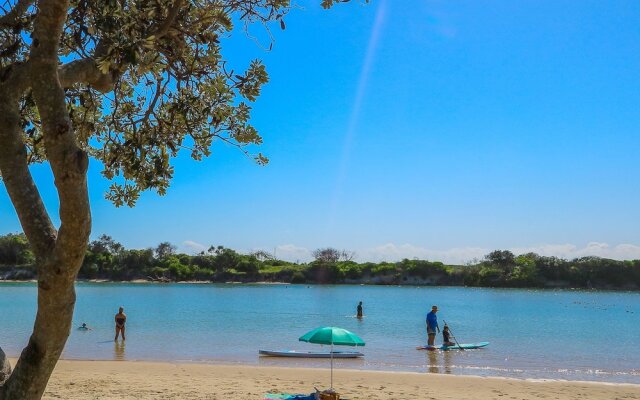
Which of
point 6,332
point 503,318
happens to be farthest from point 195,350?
point 503,318

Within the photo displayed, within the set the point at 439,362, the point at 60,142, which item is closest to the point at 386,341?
the point at 439,362

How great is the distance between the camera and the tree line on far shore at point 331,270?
12438 centimetres

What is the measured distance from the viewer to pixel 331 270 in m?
138

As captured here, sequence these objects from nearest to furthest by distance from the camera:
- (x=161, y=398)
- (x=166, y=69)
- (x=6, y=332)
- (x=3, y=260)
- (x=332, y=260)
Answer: (x=166, y=69), (x=161, y=398), (x=6, y=332), (x=3, y=260), (x=332, y=260)

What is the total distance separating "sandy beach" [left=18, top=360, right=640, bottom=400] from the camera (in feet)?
41.7

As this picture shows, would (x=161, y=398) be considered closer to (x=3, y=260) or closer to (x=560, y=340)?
(x=560, y=340)

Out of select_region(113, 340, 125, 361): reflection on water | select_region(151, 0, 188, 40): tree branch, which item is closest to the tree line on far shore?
select_region(113, 340, 125, 361): reflection on water

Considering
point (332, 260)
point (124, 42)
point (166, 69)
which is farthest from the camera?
point (332, 260)

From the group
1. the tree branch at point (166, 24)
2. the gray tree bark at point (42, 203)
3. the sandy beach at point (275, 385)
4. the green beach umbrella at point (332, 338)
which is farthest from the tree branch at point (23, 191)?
the sandy beach at point (275, 385)

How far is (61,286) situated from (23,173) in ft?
3.03

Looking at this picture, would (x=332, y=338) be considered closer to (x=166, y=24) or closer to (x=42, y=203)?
(x=166, y=24)

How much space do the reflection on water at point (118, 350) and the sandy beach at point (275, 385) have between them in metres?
2.84

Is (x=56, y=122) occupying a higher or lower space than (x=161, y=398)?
higher

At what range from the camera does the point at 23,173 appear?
177 inches
